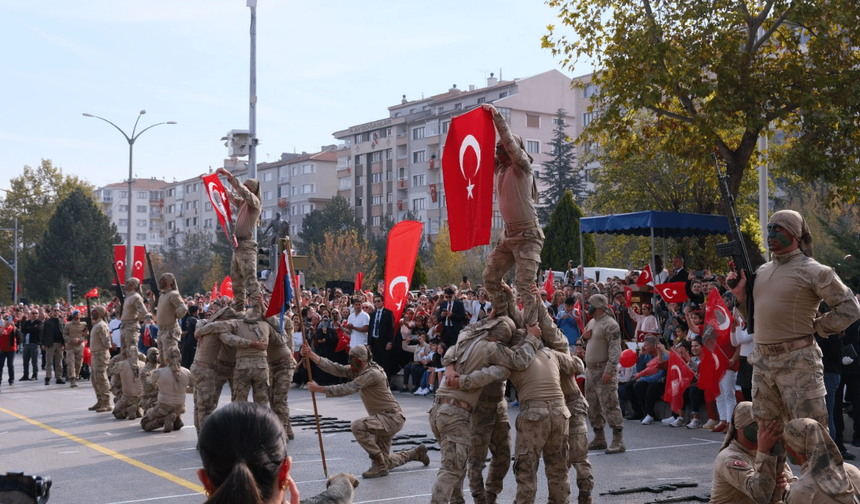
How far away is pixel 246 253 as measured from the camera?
1301cm

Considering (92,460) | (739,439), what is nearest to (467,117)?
(739,439)

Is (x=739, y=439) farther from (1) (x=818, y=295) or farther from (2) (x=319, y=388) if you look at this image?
(2) (x=319, y=388)

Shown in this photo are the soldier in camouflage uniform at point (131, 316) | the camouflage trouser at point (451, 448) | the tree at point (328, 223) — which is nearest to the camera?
the camouflage trouser at point (451, 448)

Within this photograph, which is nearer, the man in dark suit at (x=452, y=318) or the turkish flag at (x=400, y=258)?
the turkish flag at (x=400, y=258)

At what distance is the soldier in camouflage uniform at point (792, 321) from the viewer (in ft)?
23.3

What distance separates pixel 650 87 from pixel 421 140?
68.9 m

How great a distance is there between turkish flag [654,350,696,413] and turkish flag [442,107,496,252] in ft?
19.7

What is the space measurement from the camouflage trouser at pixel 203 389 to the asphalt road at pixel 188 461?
545 mm

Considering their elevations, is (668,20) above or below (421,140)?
below

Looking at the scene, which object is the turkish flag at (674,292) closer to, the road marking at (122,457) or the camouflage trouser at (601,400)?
the camouflage trouser at (601,400)

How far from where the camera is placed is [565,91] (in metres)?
83.1

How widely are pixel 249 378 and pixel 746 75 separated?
1216 centimetres

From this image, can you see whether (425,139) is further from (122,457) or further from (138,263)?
(122,457)

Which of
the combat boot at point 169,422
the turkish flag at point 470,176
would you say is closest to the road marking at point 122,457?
the combat boot at point 169,422
